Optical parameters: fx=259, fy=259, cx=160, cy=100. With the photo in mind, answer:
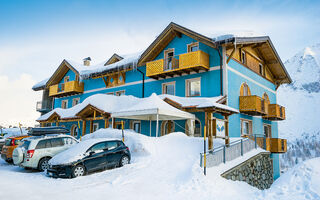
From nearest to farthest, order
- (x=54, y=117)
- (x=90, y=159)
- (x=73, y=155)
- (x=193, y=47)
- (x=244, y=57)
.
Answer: (x=73, y=155), (x=90, y=159), (x=193, y=47), (x=244, y=57), (x=54, y=117)

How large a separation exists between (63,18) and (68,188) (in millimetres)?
7594

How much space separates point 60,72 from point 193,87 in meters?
18.3

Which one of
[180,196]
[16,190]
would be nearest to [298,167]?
[180,196]

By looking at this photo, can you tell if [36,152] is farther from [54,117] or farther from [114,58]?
[114,58]

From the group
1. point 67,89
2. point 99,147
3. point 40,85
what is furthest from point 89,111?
point 40,85

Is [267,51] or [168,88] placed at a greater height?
[267,51]

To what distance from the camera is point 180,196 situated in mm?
7520

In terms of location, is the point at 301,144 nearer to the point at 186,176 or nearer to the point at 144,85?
the point at 144,85

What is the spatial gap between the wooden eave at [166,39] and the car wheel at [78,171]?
11890 mm

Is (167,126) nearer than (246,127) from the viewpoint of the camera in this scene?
Yes

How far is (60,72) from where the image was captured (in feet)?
101

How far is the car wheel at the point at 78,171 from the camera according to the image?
9.59 meters

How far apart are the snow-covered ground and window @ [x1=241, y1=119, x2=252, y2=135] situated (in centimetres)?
955

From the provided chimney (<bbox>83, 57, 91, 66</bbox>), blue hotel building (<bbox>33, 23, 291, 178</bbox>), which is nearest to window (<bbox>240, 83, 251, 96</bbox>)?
blue hotel building (<bbox>33, 23, 291, 178</bbox>)
